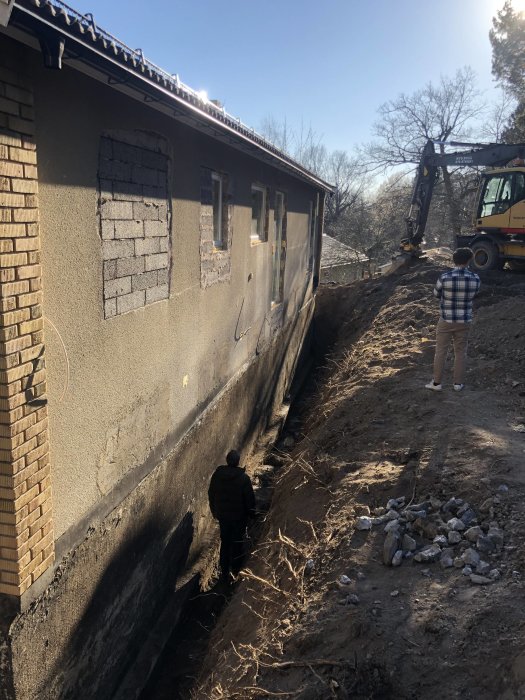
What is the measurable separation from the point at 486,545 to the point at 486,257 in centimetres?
1203

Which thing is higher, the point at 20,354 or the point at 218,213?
the point at 218,213

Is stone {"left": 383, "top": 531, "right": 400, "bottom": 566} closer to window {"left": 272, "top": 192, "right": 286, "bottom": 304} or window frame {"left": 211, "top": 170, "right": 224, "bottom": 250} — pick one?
window frame {"left": 211, "top": 170, "right": 224, "bottom": 250}

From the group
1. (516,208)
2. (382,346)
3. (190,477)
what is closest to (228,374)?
(190,477)

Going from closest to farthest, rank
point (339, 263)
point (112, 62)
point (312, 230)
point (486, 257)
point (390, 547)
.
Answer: point (112, 62) → point (390, 547) → point (486, 257) → point (312, 230) → point (339, 263)

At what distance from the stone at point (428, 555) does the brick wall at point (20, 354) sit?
2.49 metres

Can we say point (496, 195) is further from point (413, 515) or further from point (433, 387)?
point (413, 515)

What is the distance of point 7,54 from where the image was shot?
265cm

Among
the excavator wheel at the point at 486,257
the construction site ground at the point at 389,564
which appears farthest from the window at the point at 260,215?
the excavator wheel at the point at 486,257

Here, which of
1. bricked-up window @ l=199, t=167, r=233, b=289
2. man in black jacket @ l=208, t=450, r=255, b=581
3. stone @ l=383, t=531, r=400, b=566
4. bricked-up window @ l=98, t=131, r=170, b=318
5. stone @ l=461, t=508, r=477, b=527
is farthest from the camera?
bricked-up window @ l=199, t=167, r=233, b=289

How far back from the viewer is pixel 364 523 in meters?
4.21

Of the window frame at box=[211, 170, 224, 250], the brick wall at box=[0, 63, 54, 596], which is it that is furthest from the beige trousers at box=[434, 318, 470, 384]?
the brick wall at box=[0, 63, 54, 596]

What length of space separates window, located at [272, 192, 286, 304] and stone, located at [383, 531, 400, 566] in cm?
693

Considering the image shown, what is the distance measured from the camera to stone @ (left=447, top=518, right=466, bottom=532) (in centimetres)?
392

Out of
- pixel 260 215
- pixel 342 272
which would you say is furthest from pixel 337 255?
pixel 260 215
